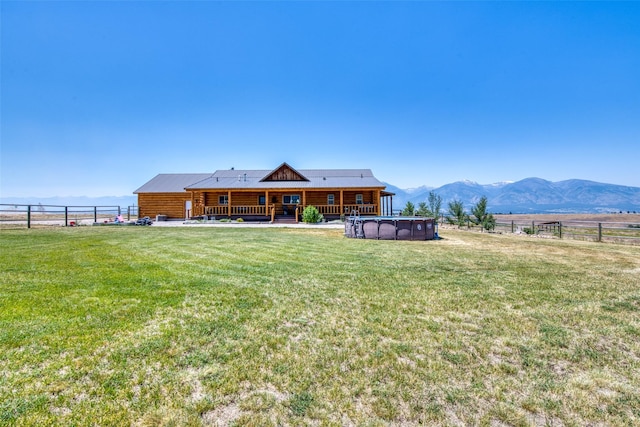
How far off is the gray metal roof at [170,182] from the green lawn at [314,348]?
86.4 feet

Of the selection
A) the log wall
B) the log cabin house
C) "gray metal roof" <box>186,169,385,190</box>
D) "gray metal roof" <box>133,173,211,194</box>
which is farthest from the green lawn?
"gray metal roof" <box>133,173,211,194</box>

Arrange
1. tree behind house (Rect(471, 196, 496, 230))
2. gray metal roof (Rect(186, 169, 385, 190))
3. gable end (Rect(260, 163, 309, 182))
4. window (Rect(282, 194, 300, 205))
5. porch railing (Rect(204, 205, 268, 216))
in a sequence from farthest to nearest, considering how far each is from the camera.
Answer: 1. gable end (Rect(260, 163, 309, 182))
2. window (Rect(282, 194, 300, 205))
3. porch railing (Rect(204, 205, 268, 216))
4. gray metal roof (Rect(186, 169, 385, 190))
5. tree behind house (Rect(471, 196, 496, 230))

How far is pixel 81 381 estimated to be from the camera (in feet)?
8.02

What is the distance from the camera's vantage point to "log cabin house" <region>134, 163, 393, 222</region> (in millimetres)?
25422

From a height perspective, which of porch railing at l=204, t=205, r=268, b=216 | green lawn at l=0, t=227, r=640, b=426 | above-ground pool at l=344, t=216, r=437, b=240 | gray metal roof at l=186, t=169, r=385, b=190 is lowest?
green lawn at l=0, t=227, r=640, b=426

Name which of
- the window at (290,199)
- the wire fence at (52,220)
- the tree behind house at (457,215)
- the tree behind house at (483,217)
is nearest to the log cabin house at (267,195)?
the window at (290,199)

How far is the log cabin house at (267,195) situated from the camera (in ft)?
83.4

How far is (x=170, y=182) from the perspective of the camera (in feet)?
104

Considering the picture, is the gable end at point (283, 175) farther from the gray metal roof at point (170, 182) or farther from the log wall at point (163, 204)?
the log wall at point (163, 204)

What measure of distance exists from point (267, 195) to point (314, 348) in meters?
22.6

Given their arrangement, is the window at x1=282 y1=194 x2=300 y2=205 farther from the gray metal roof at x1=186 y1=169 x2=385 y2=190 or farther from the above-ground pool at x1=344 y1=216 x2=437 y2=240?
the above-ground pool at x1=344 y1=216 x2=437 y2=240

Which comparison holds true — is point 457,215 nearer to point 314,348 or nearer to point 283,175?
point 283,175

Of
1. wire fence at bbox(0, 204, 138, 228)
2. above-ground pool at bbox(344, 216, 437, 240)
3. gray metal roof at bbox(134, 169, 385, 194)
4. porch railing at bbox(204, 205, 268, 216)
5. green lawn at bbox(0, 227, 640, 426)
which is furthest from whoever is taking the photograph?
porch railing at bbox(204, 205, 268, 216)

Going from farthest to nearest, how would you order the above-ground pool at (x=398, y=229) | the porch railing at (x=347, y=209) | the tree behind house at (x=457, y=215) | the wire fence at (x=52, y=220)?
the porch railing at (x=347, y=209) < the tree behind house at (x=457, y=215) < the wire fence at (x=52, y=220) < the above-ground pool at (x=398, y=229)
